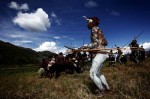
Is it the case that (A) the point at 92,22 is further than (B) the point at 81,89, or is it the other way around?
(A) the point at 92,22

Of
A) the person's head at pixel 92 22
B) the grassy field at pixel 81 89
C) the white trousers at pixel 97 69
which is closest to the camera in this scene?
the grassy field at pixel 81 89

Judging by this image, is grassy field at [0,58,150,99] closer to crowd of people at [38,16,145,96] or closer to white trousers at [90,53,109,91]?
white trousers at [90,53,109,91]

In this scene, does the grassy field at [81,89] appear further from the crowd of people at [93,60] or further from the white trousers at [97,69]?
the crowd of people at [93,60]

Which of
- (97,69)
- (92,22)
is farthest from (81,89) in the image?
(92,22)

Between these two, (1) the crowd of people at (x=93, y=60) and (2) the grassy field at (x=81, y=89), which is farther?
(1) the crowd of people at (x=93, y=60)

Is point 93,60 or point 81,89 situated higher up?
point 93,60

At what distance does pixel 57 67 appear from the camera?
1533 centimetres

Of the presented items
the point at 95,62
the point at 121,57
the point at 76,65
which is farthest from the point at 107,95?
the point at 121,57

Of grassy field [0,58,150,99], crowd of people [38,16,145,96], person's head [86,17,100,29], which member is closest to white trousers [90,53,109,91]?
crowd of people [38,16,145,96]

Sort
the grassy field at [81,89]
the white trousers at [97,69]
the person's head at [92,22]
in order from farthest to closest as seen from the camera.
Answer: the person's head at [92,22], the white trousers at [97,69], the grassy field at [81,89]

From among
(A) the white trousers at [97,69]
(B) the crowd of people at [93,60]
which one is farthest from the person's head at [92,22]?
(A) the white trousers at [97,69]

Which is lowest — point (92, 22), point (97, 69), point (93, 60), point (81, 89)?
point (81, 89)

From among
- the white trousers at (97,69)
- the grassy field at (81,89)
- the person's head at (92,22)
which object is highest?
the person's head at (92,22)

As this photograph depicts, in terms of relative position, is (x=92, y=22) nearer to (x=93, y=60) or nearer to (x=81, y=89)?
(x=93, y=60)
